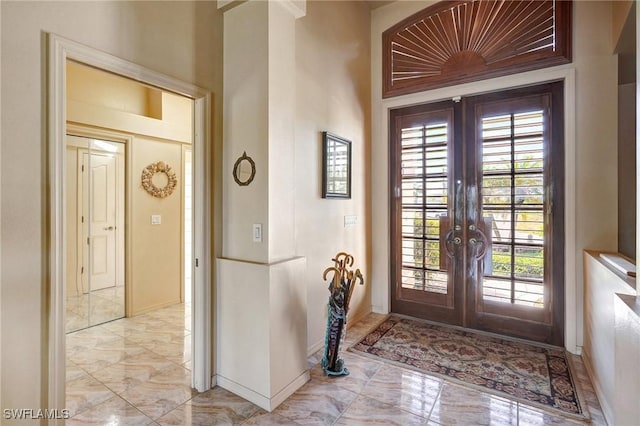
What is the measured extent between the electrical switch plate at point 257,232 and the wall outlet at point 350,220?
1.37 metres

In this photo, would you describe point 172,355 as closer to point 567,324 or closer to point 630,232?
point 567,324

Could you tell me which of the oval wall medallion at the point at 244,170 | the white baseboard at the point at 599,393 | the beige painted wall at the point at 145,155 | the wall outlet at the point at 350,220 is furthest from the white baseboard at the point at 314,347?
the beige painted wall at the point at 145,155

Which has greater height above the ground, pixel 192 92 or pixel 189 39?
pixel 189 39

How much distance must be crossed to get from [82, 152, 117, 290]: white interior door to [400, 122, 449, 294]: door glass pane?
3.53 meters

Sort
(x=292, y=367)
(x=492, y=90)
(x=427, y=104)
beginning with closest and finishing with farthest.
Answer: (x=292, y=367), (x=492, y=90), (x=427, y=104)

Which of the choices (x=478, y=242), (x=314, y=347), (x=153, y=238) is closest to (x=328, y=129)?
(x=478, y=242)

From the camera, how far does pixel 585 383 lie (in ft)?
7.72

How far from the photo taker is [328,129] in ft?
10.2

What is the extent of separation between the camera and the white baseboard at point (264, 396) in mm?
2113

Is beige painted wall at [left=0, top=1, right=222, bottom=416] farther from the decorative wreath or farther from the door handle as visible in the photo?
the door handle

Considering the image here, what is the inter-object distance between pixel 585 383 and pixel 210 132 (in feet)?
11.1

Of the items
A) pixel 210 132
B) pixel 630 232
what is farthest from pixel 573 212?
pixel 210 132

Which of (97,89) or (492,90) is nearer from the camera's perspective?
(492,90)

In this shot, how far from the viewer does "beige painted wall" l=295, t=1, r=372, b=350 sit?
2807 millimetres
